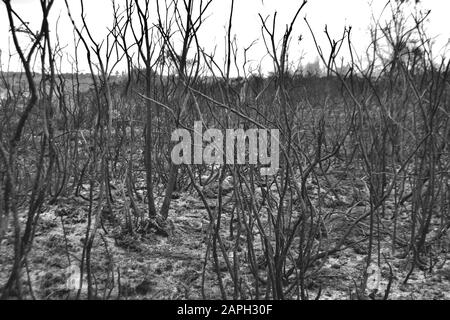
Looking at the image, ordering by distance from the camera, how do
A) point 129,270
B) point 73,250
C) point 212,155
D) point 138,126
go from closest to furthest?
1. point 129,270
2. point 73,250
3. point 212,155
4. point 138,126

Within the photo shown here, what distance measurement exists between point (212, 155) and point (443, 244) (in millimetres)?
2093

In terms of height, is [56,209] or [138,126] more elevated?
[138,126]

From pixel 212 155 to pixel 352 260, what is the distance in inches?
77.6

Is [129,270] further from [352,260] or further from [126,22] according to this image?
[126,22]

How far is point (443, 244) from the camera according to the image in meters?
2.01

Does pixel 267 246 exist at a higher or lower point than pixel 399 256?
higher

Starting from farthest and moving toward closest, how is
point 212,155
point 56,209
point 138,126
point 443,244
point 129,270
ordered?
point 138,126, point 212,155, point 56,209, point 443,244, point 129,270

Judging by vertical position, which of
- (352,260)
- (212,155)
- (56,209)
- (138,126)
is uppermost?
(138,126)

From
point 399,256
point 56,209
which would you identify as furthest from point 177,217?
point 399,256

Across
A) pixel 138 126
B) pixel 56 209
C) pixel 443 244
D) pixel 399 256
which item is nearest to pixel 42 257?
pixel 56 209
